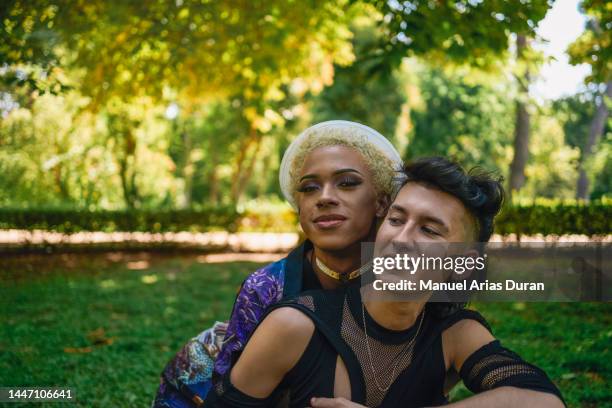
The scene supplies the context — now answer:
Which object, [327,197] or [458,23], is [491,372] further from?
[458,23]

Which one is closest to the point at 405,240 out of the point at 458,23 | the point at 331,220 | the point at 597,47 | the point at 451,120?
the point at 331,220

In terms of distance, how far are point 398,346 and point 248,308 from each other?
0.69 metres

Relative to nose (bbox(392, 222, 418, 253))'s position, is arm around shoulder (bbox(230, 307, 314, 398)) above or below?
below

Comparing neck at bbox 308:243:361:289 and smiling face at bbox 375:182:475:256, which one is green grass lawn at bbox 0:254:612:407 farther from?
smiling face at bbox 375:182:475:256

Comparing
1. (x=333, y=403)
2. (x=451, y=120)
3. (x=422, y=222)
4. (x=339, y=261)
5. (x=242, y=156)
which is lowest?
(x=333, y=403)

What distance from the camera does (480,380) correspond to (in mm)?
1869

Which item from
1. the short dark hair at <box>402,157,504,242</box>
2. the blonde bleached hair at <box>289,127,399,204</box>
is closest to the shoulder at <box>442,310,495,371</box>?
the short dark hair at <box>402,157,504,242</box>

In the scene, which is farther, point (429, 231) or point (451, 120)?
point (451, 120)

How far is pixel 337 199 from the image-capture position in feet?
7.57

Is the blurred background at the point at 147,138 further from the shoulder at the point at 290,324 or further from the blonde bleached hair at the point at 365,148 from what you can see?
the shoulder at the point at 290,324

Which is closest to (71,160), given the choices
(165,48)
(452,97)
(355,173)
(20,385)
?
(165,48)

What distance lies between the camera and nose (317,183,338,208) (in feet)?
7.55

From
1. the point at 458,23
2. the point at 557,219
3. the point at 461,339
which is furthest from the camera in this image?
the point at 557,219

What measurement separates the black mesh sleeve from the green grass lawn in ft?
8.28
